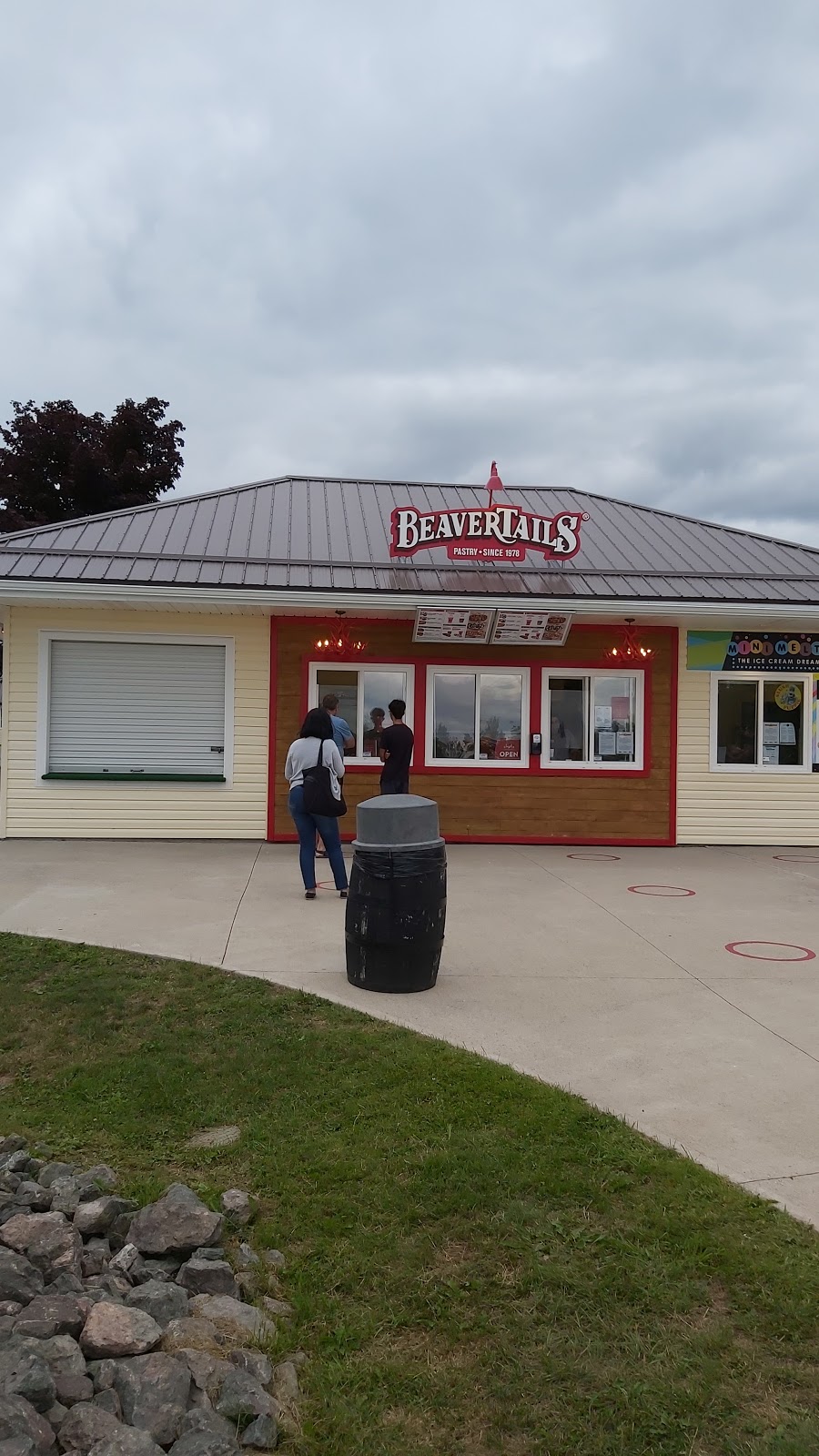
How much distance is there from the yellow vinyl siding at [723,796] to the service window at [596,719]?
0.62 m

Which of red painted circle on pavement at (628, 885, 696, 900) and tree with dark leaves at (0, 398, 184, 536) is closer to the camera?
red painted circle on pavement at (628, 885, 696, 900)

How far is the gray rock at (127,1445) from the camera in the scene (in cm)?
211

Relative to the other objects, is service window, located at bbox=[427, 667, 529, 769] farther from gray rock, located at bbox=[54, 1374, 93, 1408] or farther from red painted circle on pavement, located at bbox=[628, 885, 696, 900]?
gray rock, located at bbox=[54, 1374, 93, 1408]

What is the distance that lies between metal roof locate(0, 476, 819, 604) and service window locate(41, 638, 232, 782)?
1.11 metres

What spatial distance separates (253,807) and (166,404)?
24.2m

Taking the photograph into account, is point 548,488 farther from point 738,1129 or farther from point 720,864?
point 738,1129

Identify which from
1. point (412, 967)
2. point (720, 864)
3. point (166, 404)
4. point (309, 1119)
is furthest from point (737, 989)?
point (166, 404)

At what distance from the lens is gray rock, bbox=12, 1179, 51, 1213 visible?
325 cm

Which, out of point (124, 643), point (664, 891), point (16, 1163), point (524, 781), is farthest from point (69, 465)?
point (16, 1163)

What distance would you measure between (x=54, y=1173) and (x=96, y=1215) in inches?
16.9

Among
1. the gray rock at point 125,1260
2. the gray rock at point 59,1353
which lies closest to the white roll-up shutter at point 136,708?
the gray rock at point 125,1260

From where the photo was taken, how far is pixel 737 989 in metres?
5.84

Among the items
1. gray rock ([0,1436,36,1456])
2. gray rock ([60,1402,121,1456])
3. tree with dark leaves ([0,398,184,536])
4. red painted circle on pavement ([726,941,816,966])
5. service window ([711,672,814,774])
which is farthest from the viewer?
tree with dark leaves ([0,398,184,536])

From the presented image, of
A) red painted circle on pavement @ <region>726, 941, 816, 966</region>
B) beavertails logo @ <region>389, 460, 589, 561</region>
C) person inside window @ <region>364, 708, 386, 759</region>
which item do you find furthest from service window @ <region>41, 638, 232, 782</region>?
red painted circle on pavement @ <region>726, 941, 816, 966</region>
